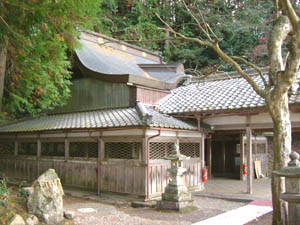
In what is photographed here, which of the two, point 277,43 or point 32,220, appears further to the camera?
point 32,220

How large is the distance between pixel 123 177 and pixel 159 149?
1696mm

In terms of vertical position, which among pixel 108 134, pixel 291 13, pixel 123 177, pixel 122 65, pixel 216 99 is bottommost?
pixel 123 177

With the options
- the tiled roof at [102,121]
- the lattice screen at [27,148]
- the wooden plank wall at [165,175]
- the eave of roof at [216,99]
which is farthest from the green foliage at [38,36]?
the wooden plank wall at [165,175]

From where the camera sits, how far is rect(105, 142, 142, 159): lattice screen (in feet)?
36.4

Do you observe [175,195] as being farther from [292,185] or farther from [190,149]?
[292,185]

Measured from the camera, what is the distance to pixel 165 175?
11430 mm

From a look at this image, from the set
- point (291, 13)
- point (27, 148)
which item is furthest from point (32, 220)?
point (27, 148)

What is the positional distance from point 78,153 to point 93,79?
11.4ft

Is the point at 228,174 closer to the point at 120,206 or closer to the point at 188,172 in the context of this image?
the point at 188,172

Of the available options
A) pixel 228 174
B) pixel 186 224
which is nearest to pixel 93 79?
pixel 186 224

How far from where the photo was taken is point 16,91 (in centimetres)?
1106

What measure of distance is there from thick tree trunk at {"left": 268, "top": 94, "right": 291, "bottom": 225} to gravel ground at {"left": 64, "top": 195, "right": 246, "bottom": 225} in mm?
2610

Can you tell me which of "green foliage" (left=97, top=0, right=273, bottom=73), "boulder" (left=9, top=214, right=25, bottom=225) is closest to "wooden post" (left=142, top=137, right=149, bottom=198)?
"boulder" (left=9, top=214, right=25, bottom=225)

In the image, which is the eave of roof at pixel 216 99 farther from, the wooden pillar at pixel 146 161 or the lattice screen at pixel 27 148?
the lattice screen at pixel 27 148
